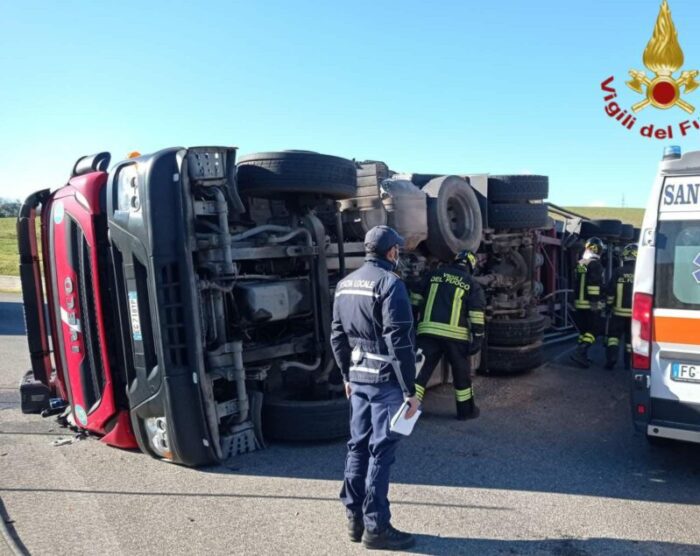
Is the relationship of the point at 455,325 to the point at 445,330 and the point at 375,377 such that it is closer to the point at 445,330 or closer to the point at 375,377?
the point at 445,330

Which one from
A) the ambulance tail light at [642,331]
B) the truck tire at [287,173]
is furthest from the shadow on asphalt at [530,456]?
the truck tire at [287,173]

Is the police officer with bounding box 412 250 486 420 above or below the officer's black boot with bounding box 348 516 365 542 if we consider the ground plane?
above

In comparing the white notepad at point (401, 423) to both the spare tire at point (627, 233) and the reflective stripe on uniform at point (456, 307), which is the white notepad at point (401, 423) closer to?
the reflective stripe on uniform at point (456, 307)

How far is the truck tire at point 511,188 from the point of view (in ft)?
23.2

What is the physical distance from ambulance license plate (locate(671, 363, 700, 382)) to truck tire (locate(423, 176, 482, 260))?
264cm

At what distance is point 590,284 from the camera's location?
834 centimetres

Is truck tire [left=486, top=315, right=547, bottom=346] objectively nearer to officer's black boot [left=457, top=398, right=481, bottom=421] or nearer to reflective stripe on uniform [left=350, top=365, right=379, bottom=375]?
officer's black boot [left=457, top=398, right=481, bottom=421]

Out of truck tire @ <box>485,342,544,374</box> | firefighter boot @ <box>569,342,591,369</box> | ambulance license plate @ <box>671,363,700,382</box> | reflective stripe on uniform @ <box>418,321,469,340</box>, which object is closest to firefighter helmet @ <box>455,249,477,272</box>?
reflective stripe on uniform @ <box>418,321,469,340</box>

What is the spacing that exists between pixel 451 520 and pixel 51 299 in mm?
3498

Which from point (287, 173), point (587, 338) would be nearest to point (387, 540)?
point (287, 173)

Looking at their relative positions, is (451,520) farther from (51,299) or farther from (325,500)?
(51,299)

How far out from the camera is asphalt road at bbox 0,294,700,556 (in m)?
3.23

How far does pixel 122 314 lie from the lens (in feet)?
14.3

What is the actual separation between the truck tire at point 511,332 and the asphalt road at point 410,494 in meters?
1.60
